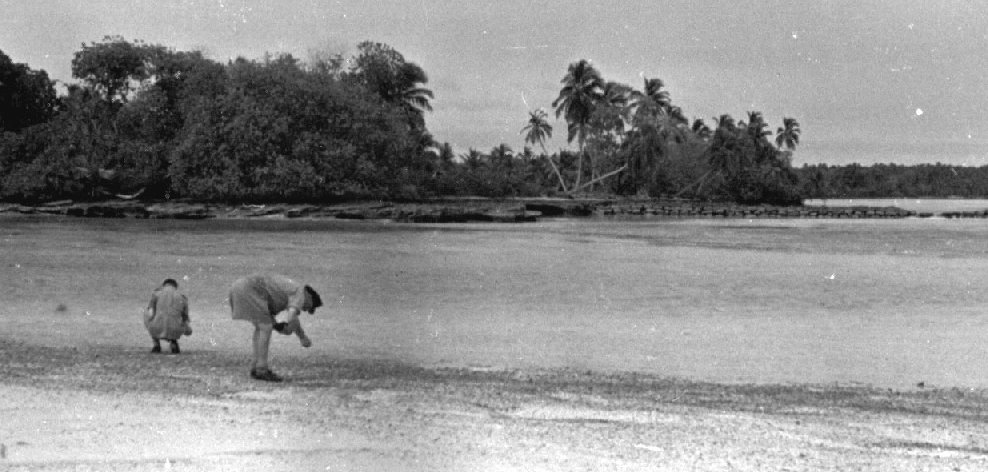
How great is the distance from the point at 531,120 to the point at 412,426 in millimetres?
108896

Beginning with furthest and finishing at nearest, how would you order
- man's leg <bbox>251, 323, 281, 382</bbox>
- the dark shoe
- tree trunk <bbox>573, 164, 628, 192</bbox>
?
tree trunk <bbox>573, 164, 628, 192</bbox> → the dark shoe → man's leg <bbox>251, 323, 281, 382</bbox>

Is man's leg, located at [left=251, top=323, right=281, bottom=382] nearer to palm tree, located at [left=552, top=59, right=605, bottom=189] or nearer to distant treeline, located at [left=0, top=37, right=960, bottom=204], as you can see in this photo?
distant treeline, located at [left=0, top=37, right=960, bottom=204]

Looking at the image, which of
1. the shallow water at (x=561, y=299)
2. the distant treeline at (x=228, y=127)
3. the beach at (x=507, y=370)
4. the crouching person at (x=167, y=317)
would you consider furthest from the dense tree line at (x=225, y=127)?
the crouching person at (x=167, y=317)

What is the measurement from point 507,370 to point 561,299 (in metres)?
12.4

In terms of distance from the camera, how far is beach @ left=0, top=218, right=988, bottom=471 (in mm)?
8914

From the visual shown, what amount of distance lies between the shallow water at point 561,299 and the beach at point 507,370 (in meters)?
0.12

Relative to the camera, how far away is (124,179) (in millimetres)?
80938

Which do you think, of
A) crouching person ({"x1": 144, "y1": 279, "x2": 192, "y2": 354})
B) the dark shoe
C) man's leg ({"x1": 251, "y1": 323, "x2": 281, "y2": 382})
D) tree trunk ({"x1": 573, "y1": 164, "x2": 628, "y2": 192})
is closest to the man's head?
man's leg ({"x1": 251, "y1": 323, "x2": 281, "y2": 382})

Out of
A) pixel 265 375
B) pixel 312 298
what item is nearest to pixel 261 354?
pixel 265 375

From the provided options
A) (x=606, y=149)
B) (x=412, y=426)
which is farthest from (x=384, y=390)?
(x=606, y=149)

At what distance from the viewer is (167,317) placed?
14.8 meters

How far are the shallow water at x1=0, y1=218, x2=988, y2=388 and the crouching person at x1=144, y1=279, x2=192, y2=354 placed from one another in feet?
4.25

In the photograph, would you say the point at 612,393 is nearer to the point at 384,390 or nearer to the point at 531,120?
the point at 384,390

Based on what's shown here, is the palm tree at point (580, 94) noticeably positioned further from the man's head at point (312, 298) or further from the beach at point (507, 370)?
the man's head at point (312, 298)
